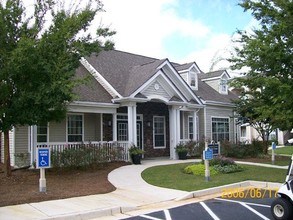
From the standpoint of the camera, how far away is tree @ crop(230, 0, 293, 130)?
11.2 meters

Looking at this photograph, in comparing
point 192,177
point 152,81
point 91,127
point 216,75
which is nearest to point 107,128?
point 91,127

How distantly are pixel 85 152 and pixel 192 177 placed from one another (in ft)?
16.6

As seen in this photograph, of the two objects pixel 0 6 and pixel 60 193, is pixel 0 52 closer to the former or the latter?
pixel 0 6

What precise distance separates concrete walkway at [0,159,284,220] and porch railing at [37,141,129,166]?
3.59 meters

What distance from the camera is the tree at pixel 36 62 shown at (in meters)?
12.2

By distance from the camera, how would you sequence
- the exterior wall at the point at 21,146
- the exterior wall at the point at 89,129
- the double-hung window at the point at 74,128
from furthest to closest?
1. the double-hung window at the point at 74,128
2. the exterior wall at the point at 89,129
3. the exterior wall at the point at 21,146

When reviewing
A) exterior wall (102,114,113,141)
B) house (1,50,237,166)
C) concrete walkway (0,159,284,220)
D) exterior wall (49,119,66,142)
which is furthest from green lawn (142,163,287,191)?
exterior wall (49,119,66,142)

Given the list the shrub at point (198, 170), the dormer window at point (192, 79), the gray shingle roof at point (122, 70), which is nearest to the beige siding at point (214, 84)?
the dormer window at point (192, 79)

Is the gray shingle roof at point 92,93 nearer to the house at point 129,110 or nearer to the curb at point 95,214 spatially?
the house at point 129,110

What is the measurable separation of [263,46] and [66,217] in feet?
25.3

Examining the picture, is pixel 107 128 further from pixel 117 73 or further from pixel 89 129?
pixel 117 73

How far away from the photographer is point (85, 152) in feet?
53.3

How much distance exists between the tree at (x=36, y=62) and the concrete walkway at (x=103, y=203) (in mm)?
3641

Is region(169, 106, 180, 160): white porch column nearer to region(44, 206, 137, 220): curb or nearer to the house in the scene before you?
the house
